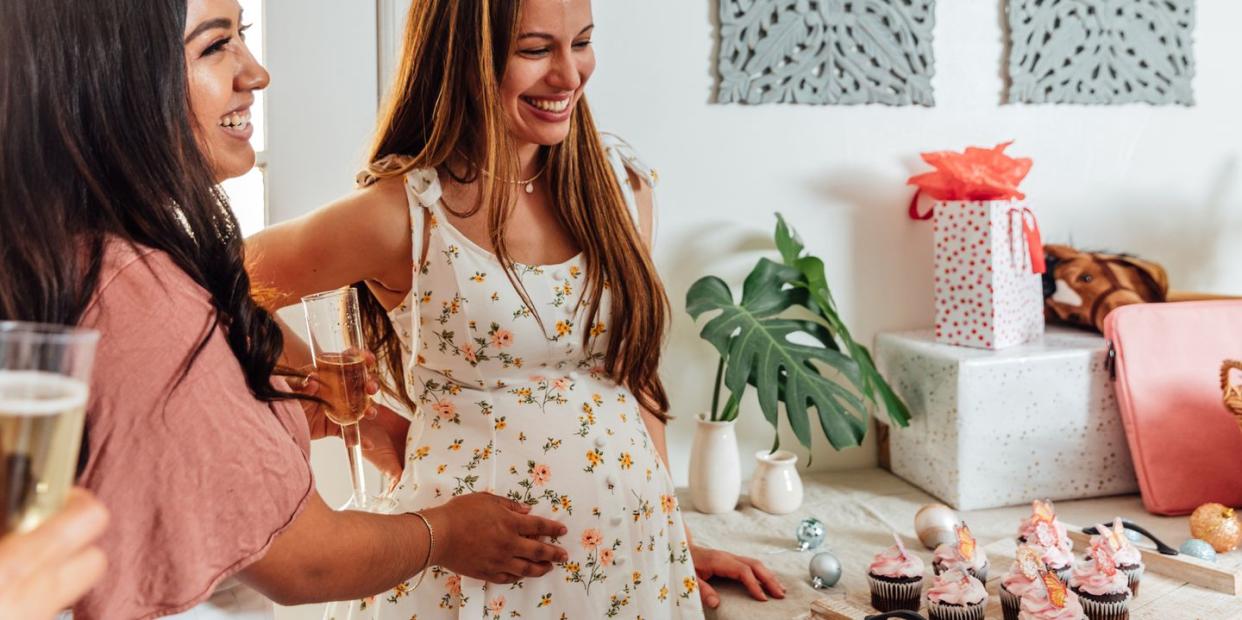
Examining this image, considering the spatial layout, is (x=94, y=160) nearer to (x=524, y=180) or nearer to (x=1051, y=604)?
(x=524, y=180)

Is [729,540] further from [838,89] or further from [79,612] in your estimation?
[79,612]

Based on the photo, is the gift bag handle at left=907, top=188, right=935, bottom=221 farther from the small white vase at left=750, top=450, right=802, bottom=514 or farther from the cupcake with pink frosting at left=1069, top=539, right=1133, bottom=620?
the cupcake with pink frosting at left=1069, top=539, right=1133, bottom=620

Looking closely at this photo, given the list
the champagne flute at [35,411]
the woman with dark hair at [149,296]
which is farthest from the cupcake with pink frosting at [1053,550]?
the champagne flute at [35,411]

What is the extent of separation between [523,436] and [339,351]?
303 mm

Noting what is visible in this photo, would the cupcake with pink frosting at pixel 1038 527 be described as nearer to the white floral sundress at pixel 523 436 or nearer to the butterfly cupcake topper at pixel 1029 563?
the butterfly cupcake topper at pixel 1029 563

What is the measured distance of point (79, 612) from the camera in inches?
28.6

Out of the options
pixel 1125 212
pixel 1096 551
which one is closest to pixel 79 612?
pixel 1096 551

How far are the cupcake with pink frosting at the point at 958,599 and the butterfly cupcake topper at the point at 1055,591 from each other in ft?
0.29

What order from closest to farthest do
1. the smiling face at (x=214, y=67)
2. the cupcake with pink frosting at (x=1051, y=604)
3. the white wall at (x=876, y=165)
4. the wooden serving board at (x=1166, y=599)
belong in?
the smiling face at (x=214, y=67) → the cupcake with pink frosting at (x=1051, y=604) → the wooden serving board at (x=1166, y=599) → the white wall at (x=876, y=165)

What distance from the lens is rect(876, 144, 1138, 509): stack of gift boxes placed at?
1.95 m

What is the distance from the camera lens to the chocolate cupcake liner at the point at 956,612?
1392 millimetres

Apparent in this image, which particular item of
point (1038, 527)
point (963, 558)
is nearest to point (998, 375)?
point (1038, 527)

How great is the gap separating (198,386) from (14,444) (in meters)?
0.31

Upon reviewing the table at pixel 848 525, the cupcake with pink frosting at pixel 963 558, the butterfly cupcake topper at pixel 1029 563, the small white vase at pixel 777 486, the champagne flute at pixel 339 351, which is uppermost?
the champagne flute at pixel 339 351
